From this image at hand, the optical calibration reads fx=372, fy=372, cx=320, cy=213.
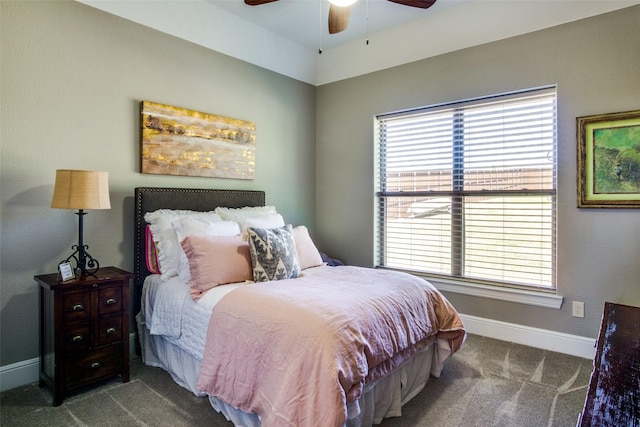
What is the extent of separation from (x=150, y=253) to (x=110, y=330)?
0.64 meters

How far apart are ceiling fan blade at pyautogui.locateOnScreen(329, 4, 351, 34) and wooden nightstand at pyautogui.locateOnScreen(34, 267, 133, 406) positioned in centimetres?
225

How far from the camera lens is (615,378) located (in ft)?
3.43

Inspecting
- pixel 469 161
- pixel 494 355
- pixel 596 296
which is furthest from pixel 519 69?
pixel 494 355

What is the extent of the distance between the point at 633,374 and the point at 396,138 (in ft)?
10.2

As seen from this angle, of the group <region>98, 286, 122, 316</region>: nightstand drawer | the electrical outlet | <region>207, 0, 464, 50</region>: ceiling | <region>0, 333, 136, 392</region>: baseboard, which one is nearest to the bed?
<region>98, 286, 122, 316</region>: nightstand drawer

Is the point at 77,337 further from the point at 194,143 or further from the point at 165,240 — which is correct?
the point at 194,143

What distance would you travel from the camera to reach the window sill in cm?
298

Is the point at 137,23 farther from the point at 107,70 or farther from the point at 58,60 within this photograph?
the point at 58,60

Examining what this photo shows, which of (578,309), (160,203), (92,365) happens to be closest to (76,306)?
(92,365)

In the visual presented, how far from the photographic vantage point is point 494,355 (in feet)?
9.54

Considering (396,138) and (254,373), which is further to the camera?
(396,138)

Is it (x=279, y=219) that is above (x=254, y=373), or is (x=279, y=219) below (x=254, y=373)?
above

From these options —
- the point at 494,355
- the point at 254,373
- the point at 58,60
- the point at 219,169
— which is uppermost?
the point at 58,60

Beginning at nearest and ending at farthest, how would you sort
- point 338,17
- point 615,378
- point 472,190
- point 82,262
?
point 615,378 < point 82,262 < point 338,17 < point 472,190
